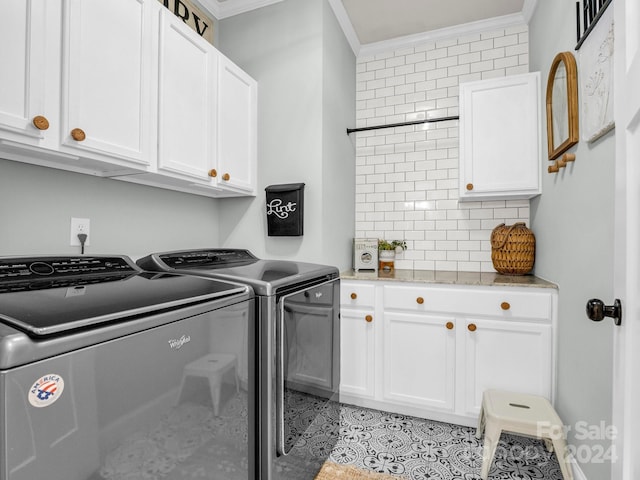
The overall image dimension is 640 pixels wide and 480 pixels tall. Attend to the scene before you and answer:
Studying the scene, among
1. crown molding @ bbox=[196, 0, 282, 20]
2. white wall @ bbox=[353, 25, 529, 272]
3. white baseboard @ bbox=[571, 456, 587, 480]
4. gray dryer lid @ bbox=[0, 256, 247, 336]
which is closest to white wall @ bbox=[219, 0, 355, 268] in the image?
crown molding @ bbox=[196, 0, 282, 20]

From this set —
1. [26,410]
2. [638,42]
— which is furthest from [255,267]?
[638,42]

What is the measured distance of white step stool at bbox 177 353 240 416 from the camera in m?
1.00

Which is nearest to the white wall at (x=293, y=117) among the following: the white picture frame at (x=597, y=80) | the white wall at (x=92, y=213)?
the white wall at (x=92, y=213)

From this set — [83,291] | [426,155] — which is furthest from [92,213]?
[426,155]

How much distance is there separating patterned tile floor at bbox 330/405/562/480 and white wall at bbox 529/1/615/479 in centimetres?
28

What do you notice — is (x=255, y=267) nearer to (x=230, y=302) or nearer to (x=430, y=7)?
(x=230, y=302)

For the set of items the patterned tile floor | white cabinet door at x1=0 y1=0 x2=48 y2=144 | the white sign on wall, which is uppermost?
the white sign on wall

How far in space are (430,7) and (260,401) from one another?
111 inches

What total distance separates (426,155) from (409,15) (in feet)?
3.46

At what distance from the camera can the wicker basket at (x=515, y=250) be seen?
229cm

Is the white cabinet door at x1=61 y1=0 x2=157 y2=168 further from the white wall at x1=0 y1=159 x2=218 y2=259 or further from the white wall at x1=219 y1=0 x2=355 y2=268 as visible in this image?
the white wall at x1=219 y1=0 x2=355 y2=268

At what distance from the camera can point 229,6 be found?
2447mm

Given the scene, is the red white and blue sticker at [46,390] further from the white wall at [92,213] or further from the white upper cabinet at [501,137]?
the white upper cabinet at [501,137]

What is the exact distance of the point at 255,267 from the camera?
1681 mm
